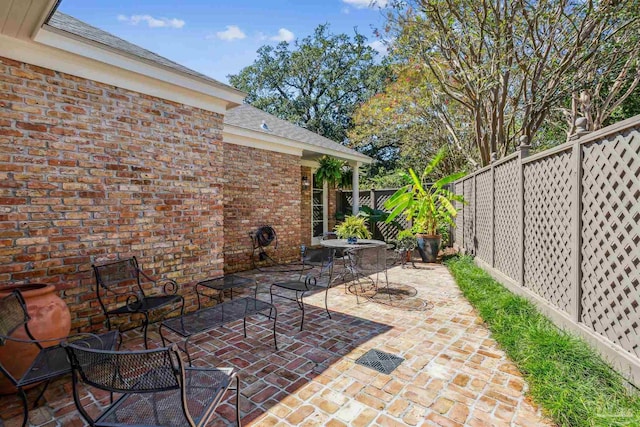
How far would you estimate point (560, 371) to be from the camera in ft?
8.97

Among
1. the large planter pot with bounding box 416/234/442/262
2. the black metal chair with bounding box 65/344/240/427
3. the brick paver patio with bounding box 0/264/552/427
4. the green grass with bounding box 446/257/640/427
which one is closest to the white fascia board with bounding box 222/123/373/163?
the large planter pot with bounding box 416/234/442/262

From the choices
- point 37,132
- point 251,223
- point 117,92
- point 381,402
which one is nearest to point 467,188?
point 251,223

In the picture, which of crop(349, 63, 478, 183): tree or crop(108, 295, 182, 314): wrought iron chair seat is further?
crop(349, 63, 478, 183): tree

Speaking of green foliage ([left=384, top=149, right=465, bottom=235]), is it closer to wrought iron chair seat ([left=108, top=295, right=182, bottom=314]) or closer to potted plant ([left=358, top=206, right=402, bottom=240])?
potted plant ([left=358, top=206, right=402, bottom=240])

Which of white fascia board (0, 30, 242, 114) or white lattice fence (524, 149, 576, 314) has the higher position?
white fascia board (0, 30, 242, 114)

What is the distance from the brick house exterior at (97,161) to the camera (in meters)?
3.36

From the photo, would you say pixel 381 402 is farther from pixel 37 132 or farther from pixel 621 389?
pixel 37 132

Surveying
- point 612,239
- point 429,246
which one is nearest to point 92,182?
point 612,239

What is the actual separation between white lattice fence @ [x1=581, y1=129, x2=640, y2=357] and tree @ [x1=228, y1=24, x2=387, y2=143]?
886 inches

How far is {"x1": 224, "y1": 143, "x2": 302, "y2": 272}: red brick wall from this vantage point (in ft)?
24.8

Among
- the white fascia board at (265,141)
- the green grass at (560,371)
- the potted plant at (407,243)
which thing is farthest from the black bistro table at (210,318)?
the potted plant at (407,243)

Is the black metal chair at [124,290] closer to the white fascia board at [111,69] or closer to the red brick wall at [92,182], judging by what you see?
the red brick wall at [92,182]

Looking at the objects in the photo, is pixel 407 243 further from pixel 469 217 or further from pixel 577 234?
pixel 577 234

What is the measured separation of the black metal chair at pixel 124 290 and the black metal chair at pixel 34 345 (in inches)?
33.5
